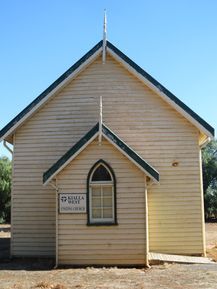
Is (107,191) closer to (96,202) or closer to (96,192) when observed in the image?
(96,192)

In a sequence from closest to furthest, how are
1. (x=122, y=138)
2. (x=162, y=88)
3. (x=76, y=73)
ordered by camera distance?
(x=162, y=88) → (x=122, y=138) → (x=76, y=73)

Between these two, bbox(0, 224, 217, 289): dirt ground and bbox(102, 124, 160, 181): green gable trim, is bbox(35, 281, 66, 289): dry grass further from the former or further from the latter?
bbox(102, 124, 160, 181): green gable trim

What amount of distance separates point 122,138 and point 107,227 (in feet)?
13.0

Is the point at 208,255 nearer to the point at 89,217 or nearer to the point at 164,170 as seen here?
the point at 164,170

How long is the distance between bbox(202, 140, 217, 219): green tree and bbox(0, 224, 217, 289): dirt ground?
30.6 m

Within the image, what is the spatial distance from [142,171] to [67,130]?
167 inches

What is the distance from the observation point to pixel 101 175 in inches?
607

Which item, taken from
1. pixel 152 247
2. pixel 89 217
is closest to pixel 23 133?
pixel 89 217

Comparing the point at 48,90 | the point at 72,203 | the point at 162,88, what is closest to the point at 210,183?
the point at 162,88

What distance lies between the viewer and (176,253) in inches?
667

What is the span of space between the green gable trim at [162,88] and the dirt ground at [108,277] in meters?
5.11

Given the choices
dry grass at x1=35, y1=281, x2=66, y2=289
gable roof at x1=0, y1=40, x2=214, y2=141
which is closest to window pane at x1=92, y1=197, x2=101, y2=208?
dry grass at x1=35, y1=281, x2=66, y2=289

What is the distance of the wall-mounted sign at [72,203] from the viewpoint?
15.1 metres

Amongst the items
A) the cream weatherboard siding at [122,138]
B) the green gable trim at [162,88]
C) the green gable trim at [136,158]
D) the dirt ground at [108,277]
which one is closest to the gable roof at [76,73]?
the green gable trim at [162,88]
